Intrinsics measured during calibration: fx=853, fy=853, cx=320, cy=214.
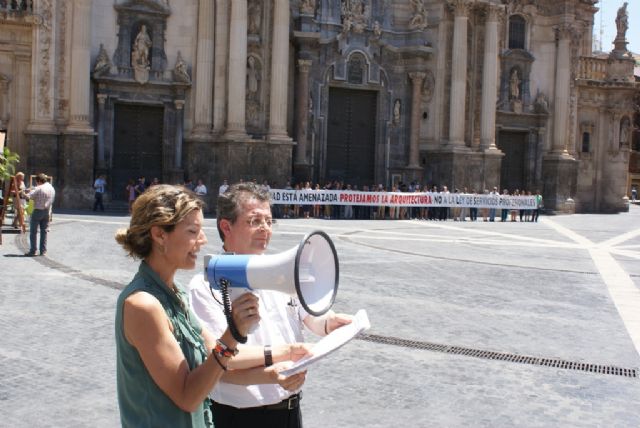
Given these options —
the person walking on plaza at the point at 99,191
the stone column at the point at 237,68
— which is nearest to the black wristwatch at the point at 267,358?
the person walking on plaza at the point at 99,191

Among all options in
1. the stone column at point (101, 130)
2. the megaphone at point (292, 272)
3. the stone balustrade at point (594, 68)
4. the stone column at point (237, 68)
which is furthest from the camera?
the stone balustrade at point (594, 68)

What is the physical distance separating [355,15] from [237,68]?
7.03 m

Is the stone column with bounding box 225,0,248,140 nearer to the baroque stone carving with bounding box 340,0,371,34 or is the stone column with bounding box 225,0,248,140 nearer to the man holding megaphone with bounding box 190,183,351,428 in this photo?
the baroque stone carving with bounding box 340,0,371,34

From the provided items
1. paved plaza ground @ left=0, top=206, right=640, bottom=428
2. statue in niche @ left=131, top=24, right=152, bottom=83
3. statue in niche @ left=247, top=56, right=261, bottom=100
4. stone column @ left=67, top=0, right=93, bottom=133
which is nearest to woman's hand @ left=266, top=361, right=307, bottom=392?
paved plaza ground @ left=0, top=206, right=640, bottom=428

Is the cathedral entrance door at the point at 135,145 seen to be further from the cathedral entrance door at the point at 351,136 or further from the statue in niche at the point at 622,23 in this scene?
the statue in niche at the point at 622,23

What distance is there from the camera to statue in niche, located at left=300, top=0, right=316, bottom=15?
3378 cm

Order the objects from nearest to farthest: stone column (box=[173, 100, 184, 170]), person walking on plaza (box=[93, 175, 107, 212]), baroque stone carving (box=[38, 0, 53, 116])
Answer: baroque stone carving (box=[38, 0, 53, 116]), person walking on plaza (box=[93, 175, 107, 212]), stone column (box=[173, 100, 184, 170])

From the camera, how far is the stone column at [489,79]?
124 feet

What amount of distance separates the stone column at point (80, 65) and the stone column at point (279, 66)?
6881 mm

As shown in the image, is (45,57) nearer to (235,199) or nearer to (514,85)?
(514,85)

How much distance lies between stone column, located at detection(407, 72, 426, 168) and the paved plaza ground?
1801cm

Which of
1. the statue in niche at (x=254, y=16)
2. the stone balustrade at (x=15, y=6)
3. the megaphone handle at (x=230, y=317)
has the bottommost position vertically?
the megaphone handle at (x=230, y=317)

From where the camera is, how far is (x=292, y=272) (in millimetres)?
2967

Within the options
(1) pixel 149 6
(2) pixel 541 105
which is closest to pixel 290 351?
(1) pixel 149 6
